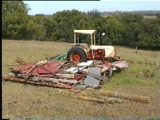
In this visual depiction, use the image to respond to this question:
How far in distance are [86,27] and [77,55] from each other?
17129mm

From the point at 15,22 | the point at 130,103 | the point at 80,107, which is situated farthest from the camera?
the point at 15,22

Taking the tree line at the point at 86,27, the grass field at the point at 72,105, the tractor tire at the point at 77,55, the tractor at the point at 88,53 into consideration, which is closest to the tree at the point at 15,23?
the tree line at the point at 86,27

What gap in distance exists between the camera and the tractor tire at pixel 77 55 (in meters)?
11.8

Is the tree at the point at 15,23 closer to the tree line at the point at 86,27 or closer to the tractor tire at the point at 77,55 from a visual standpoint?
the tree line at the point at 86,27

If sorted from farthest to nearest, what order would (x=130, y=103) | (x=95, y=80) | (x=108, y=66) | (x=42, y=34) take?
(x=42, y=34)
(x=108, y=66)
(x=95, y=80)
(x=130, y=103)

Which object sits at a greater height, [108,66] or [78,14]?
[78,14]

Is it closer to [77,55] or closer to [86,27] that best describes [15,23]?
[86,27]

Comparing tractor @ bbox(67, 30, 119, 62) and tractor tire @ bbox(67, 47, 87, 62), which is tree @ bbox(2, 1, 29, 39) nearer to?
tractor @ bbox(67, 30, 119, 62)

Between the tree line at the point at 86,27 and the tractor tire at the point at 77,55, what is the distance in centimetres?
1467

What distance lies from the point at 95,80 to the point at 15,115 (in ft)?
11.3

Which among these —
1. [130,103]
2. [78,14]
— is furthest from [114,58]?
[78,14]

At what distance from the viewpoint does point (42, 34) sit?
95.0 feet

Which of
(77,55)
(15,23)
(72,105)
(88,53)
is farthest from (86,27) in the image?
(72,105)

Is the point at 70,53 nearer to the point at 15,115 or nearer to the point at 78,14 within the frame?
the point at 15,115
